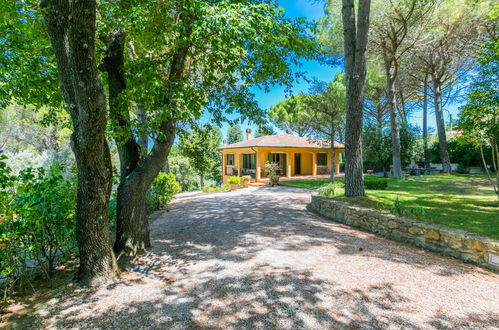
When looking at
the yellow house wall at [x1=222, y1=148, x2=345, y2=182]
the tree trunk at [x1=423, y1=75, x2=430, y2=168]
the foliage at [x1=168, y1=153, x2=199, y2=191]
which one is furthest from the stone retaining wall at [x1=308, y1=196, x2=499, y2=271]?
the tree trunk at [x1=423, y1=75, x2=430, y2=168]

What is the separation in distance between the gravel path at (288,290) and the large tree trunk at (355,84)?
2666mm

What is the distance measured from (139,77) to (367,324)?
4.59 meters

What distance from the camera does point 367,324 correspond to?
227cm

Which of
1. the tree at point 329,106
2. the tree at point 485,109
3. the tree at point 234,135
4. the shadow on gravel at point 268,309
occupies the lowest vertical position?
the shadow on gravel at point 268,309

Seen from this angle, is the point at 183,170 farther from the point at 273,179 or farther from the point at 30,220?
the point at 30,220

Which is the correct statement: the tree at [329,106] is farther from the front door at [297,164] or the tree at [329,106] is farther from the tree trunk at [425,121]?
the tree trunk at [425,121]

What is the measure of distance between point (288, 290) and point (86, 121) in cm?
316

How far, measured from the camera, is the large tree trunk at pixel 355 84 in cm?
693

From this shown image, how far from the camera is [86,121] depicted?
276cm

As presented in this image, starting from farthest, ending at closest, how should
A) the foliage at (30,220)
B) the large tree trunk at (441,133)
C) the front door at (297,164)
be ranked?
1. the front door at (297,164)
2. the large tree trunk at (441,133)
3. the foliage at (30,220)

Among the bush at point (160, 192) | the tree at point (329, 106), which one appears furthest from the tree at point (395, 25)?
the bush at point (160, 192)

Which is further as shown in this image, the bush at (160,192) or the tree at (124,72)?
the bush at (160,192)

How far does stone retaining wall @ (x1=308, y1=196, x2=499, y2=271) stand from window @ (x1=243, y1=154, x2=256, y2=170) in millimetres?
13063

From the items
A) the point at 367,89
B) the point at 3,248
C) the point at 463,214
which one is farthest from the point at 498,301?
the point at 367,89
